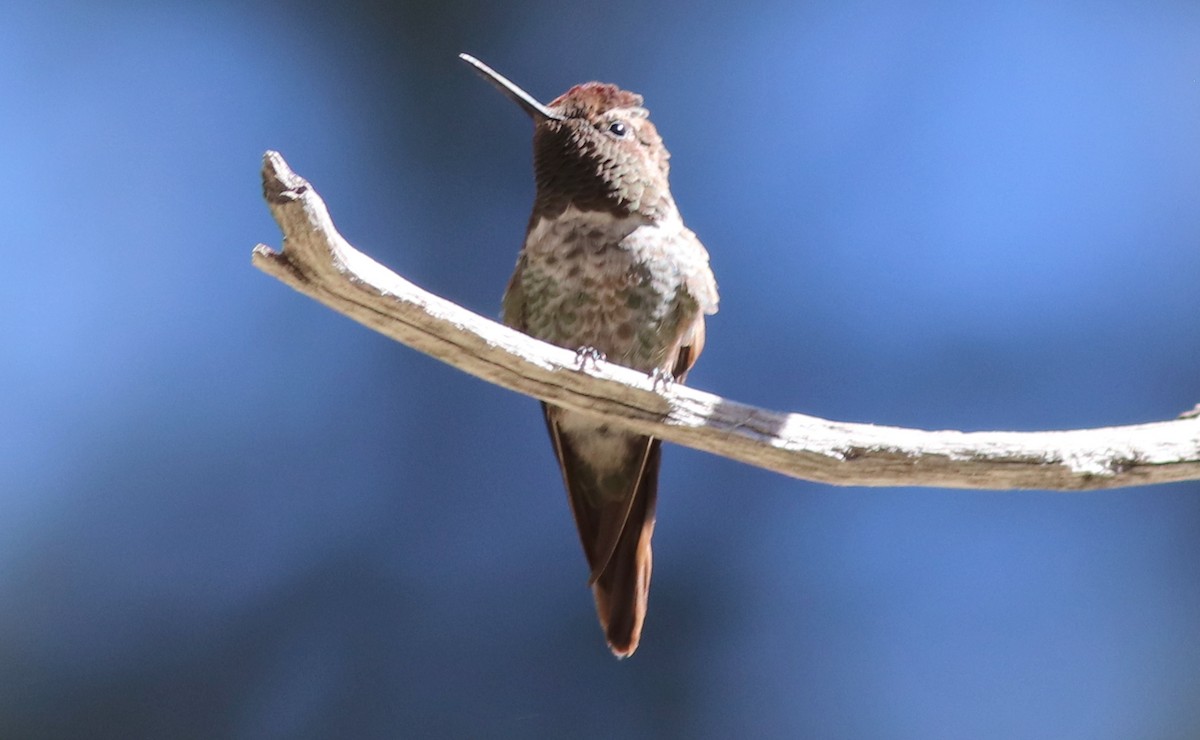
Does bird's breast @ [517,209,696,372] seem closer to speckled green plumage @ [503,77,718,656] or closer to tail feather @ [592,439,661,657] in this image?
speckled green plumage @ [503,77,718,656]

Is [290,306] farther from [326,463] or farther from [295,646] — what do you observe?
[295,646]

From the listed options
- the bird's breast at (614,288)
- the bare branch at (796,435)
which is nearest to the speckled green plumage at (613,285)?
the bird's breast at (614,288)

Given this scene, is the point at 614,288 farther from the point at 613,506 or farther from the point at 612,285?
the point at 613,506

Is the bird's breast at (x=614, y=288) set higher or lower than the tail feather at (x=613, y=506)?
higher

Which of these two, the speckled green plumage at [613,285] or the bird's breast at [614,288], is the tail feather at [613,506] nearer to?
the speckled green plumage at [613,285]

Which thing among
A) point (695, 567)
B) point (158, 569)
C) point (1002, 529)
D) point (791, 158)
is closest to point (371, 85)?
point (791, 158)

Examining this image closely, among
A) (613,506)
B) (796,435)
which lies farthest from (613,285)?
(796,435)

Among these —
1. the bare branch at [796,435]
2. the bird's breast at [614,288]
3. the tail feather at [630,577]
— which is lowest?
the tail feather at [630,577]
